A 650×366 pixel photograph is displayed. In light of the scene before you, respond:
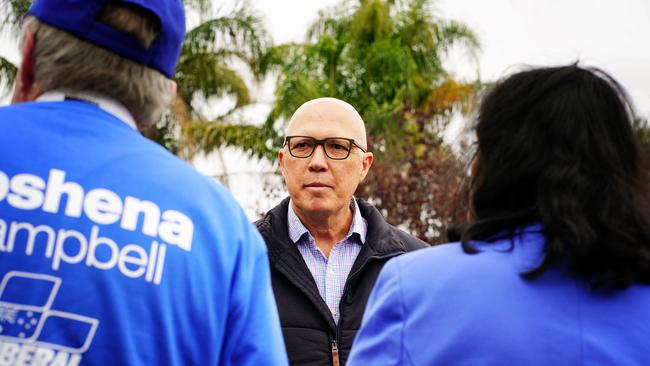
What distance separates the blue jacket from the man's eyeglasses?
111 inches

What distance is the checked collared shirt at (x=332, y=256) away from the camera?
454cm

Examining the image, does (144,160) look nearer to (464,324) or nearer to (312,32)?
(464,324)

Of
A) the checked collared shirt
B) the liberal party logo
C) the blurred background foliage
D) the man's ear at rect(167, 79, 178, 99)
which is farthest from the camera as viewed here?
the blurred background foliage

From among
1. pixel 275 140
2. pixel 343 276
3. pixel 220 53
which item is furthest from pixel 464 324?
pixel 220 53

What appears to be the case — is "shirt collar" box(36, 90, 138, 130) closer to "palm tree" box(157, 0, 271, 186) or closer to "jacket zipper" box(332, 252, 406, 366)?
"jacket zipper" box(332, 252, 406, 366)

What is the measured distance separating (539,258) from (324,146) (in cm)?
295

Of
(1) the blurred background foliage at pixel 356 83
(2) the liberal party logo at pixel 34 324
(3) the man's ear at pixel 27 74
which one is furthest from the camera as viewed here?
(1) the blurred background foliage at pixel 356 83

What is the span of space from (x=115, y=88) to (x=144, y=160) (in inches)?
7.5

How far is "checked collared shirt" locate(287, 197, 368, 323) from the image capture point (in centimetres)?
454

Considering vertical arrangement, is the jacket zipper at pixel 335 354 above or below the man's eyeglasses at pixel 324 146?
below

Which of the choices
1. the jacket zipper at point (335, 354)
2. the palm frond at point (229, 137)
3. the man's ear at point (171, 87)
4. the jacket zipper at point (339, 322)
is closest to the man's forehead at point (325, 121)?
the jacket zipper at point (339, 322)

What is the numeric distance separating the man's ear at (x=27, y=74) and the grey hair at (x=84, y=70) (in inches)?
0.5

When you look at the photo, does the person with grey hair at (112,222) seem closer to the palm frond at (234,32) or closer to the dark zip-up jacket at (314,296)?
the dark zip-up jacket at (314,296)

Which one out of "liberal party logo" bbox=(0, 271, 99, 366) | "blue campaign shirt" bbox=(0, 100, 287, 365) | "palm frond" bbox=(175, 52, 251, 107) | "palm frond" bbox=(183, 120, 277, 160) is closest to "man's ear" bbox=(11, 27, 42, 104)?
"blue campaign shirt" bbox=(0, 100, 287, 365)
